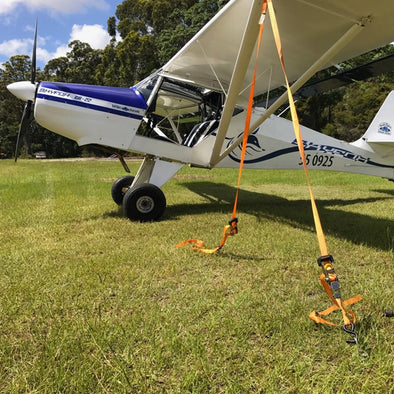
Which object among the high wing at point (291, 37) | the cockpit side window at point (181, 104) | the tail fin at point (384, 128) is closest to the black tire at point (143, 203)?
the cockpit side window at point (181, 104)

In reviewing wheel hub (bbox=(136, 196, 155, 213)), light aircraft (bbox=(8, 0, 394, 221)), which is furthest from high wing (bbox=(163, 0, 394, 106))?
wheel hub (bbox=(136, 196, 155, 213))

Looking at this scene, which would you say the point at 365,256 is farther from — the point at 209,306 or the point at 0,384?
the point at 0,384

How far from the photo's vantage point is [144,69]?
28641 millimetres

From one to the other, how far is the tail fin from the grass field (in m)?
3.50

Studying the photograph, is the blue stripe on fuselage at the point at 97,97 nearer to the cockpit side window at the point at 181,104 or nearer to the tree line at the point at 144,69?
the cockpit side window at the point at 181,104

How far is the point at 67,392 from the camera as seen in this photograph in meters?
1.27

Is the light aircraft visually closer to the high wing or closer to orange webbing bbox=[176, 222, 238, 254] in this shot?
the high wing

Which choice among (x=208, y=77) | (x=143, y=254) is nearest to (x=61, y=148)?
(x=208, y=77)

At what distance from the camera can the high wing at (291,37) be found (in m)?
2.93

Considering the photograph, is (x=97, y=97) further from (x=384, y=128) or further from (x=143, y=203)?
(x=384, y=128)

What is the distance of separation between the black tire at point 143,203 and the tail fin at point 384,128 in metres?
5.31

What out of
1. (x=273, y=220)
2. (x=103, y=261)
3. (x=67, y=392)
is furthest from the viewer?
(x=273, y=220)

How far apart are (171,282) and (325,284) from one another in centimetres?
112

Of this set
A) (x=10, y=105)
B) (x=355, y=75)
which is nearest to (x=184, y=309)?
(x=355, y=75)
